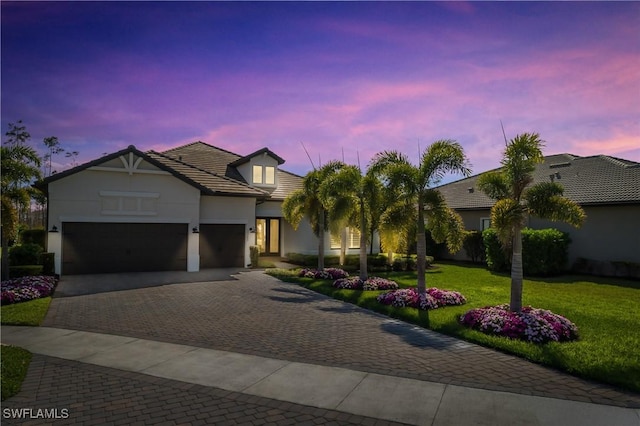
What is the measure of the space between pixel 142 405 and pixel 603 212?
21.7 metres

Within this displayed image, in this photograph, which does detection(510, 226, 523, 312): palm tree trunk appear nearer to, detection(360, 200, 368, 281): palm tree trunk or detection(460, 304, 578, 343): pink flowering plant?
detection(460, 304, 578, 343): pink flowering plant

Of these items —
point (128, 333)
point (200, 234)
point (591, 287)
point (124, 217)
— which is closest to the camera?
point (128, 333)

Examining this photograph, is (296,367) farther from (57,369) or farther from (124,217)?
(124,217)

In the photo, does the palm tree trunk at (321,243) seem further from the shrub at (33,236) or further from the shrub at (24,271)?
the shrub at (33,236)

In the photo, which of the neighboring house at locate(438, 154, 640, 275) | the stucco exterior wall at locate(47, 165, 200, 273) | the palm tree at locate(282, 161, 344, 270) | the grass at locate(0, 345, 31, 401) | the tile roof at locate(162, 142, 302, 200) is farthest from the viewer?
the tile roof at locate(162, 142, 302, 200)

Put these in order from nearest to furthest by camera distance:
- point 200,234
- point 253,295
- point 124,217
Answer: point 253,295 < point 124,217 < point 200,234

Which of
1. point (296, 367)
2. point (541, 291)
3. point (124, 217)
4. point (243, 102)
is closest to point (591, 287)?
point (541, 291)

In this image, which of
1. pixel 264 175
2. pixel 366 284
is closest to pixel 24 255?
pixel 264 175

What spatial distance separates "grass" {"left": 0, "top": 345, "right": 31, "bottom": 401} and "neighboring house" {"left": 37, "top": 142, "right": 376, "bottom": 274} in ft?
36.7

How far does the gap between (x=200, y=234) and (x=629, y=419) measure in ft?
63.1

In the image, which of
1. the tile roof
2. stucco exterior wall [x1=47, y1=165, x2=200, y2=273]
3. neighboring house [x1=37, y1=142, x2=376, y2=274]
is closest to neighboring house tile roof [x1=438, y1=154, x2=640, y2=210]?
the tile roof

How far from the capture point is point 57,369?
23.9 ft

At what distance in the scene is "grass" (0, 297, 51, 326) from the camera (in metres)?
10.6

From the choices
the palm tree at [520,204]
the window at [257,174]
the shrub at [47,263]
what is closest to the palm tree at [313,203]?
the window at [257,174]
